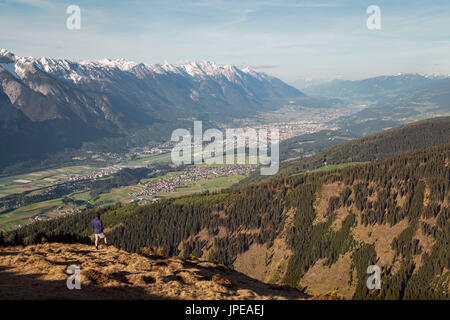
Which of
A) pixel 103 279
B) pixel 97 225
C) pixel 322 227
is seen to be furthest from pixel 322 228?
pixel 103 279

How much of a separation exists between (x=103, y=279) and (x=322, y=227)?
130112mm

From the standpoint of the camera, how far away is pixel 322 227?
147m

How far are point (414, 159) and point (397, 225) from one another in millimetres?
52079

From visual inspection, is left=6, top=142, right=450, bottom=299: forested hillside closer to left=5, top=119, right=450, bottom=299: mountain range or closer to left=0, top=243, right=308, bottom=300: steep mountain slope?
left=5, top=119, right=450, bottom=299: mountain range

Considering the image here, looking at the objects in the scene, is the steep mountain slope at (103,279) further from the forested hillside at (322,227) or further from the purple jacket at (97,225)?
the forested hillside at (322,227)

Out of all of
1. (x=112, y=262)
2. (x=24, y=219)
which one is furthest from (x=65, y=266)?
(x=24, y=219)

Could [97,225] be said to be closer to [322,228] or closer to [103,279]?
[103,279]

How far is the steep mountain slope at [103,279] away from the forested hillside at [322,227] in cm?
7235

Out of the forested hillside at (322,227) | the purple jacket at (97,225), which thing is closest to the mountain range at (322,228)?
the forested hillside at (322,227)

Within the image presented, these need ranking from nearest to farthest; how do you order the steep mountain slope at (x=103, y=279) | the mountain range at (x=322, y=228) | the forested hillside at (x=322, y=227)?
the steep mountain slope at (x=103, y=279), the mountain range at (x=322, y=228), the forested hillside at (x=322, y=227)

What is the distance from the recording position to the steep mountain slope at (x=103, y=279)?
88.0 ft

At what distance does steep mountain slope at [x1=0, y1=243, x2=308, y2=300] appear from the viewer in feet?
88.0
